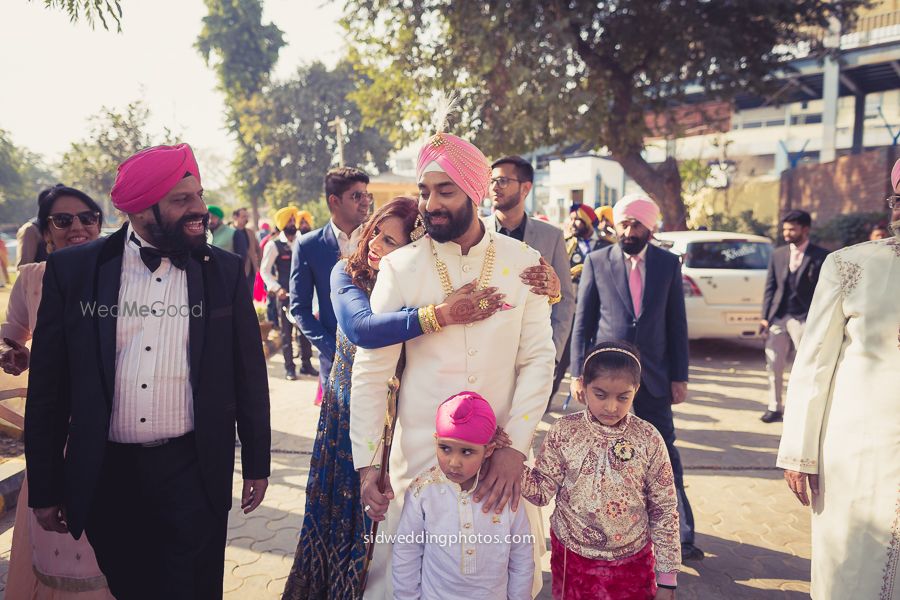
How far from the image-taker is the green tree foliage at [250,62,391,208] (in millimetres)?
38594

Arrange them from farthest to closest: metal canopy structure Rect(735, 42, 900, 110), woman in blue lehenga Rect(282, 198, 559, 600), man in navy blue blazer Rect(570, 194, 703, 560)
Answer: metal canopy structure Rect(735, 42, 900, 110) → man in navy blue blazer Rect(570, 194, 703, 560) → woman in blue lehenga Rect(282, 198, 559, 600)

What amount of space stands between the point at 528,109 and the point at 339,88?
28.1 metres

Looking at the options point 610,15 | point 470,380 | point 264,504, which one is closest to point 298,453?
point 264,504

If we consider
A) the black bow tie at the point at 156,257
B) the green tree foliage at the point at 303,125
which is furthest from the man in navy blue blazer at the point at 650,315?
the green tree foliage at the point at 303,125

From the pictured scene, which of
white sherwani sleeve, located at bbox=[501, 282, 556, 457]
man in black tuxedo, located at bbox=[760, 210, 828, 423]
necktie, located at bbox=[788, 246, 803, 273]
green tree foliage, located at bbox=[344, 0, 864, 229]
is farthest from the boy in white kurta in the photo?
green tree foliage, located at bbox=[344, 0, 864, 229]

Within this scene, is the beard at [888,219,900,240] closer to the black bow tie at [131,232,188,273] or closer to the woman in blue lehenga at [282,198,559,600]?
the woman in blue lehenga at [282,198,559,600]

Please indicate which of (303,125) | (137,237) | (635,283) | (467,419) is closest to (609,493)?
(467,419)

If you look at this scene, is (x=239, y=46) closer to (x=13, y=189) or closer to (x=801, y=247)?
(x=13, y=189)

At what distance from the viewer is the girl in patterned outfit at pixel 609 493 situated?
102 inches

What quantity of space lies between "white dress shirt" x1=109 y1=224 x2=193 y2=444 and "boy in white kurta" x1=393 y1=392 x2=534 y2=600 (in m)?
0.97

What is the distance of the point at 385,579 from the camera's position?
264 centimetres

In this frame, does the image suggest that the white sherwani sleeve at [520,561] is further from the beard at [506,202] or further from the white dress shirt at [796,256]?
the white dress shirt at [796,256]

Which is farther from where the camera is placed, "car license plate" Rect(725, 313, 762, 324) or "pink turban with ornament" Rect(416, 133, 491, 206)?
"car license plate" Rect(725, 313, 762, 324)

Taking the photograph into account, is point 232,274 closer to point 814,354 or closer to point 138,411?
point 138,411
